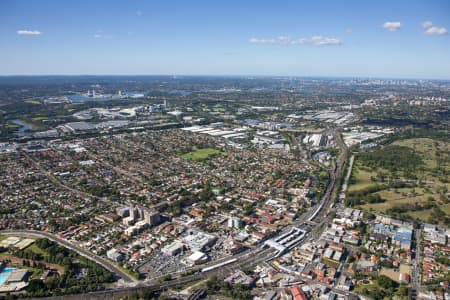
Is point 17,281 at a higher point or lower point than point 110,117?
lower

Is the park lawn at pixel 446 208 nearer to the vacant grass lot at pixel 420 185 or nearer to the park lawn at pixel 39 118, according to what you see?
the vacant grass lot at pixel 420 185

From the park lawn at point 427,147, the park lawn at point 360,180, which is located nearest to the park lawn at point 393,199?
the park lawn at point 360,180

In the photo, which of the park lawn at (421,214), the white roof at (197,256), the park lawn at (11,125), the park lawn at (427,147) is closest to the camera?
the white roof at (197,256)

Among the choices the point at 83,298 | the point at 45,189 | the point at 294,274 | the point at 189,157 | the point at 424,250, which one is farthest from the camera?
the point at 189,157

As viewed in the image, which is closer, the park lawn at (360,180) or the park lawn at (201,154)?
the park lawn at (360,180)

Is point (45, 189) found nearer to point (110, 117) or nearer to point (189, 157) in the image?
point (189, 157)

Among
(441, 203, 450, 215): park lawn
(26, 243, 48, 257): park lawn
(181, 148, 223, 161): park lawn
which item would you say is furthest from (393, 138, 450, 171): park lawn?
(26, 243, 48, 257): park lawn

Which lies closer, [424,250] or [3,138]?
[424,250]

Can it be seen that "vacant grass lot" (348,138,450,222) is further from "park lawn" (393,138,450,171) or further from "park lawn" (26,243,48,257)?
"park lawn" (26,243,48,257)

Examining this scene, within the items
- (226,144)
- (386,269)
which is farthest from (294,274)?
(226,144)

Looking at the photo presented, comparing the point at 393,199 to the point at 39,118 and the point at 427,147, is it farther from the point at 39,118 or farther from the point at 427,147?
the point at 39,118
